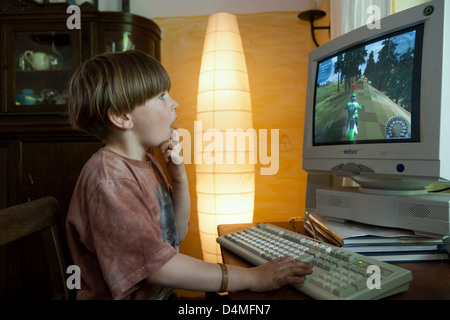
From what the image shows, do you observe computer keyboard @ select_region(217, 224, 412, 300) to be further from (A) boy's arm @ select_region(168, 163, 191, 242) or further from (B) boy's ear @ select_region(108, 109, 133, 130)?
(B) boy's ear @ select_region(108, 109, 133, 130)

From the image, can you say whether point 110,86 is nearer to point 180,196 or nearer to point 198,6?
point 180,196

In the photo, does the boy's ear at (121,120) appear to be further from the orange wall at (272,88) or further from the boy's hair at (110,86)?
the orange wall at (272,88)

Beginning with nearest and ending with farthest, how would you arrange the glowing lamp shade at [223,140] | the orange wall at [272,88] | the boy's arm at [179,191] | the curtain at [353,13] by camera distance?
1. the boy's arm at [179,191]
2. the curtain at [353,13]
3. the glowing lamp shade at [223,140]
4. the orange wall at [272,88]

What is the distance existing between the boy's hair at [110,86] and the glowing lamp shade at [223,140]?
81cm

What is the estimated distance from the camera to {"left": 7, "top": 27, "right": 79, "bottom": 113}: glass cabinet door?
5.99ft

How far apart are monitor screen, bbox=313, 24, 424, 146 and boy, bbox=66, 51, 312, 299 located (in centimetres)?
44

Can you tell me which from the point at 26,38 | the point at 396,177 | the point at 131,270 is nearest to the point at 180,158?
the point at 131,270

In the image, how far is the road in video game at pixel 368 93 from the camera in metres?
0.77

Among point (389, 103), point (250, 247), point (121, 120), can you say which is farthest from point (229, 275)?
point (389, 103)

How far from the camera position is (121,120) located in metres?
0.78

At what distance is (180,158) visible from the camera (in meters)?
1.00

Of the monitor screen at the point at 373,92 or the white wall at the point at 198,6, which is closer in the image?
the monitor screen at the point at 373,92

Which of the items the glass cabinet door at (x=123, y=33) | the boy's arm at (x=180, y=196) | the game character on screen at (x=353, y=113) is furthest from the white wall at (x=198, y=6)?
the boy's arm at (x=180, y=196)

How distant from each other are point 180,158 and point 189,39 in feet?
4.44
